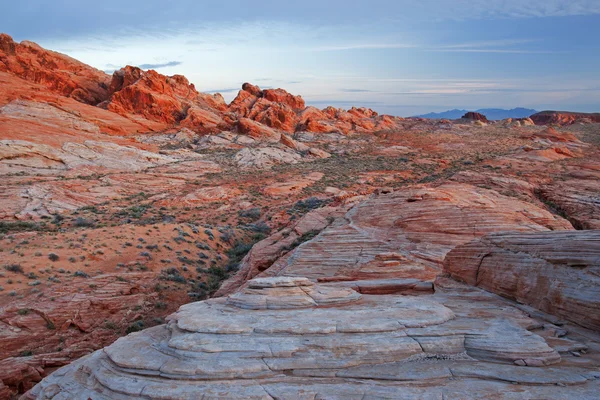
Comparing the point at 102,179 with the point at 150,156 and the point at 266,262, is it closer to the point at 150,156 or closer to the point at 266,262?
the point at 150,156

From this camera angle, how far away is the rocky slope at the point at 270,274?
6.19 m

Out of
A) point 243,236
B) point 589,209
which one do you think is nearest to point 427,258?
point 589,209

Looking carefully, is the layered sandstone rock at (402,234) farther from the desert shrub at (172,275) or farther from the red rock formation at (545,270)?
the desert shrub at (172,275)

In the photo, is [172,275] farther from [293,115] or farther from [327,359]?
[293,115]

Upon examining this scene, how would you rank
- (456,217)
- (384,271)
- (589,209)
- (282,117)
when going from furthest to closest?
(282,117) < (589,209) < (456,217) < (384,271)

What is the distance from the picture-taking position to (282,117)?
64.3 meters

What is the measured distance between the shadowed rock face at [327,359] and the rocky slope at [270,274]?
0.03 meters

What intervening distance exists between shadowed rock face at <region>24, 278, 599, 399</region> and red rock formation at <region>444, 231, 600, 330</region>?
3.03 feet

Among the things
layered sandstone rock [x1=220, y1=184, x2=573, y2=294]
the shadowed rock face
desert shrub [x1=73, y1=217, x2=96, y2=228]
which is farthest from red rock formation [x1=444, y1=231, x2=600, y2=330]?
desert shrub [x1=73, y1=217, x2=96, y2=228]

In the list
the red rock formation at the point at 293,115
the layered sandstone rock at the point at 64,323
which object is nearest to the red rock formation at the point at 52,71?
the red rock formation at the point at 293,115

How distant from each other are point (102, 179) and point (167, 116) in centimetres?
2816

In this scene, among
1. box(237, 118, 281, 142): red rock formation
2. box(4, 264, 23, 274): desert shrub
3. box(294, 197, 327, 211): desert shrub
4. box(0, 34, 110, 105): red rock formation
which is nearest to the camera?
box(4, 264, 23, 274): desert shrub

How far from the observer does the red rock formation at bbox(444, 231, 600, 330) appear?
729 centimetres

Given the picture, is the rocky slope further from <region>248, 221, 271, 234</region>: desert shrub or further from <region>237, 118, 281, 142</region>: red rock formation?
<region>237, 118, 281, 142</region>: red rock formation
